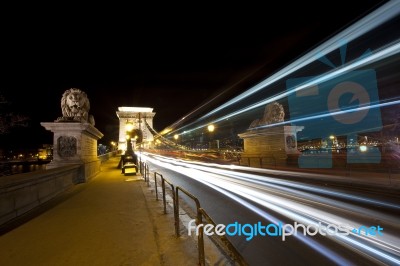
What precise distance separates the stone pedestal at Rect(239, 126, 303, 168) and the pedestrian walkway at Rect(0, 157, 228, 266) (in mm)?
14970

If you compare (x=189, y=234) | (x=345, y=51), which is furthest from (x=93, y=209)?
(x=345, y=51)

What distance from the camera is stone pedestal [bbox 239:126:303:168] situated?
2114 centimetres

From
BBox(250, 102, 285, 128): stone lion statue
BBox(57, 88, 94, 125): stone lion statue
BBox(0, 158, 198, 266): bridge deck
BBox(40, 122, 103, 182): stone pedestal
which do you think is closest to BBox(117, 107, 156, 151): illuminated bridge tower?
BBox(250, 102, 285, 128): stone lion statue

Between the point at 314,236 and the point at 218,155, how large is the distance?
98.4 ft

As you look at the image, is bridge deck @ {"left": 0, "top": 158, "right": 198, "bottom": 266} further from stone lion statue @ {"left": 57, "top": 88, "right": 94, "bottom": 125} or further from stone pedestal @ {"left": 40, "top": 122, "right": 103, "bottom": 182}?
stone lion statue @ {"left": 57, "top": 88, "right": 94, "bottom": 125}

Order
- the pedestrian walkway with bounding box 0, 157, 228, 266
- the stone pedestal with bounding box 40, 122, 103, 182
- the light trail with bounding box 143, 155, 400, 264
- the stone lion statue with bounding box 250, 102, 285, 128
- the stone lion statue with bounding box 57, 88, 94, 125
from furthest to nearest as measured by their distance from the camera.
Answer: the stone lion statue with bounding box 250, 102, 285, 128 < the stone lion statue with bounding box 57, 88, 94, 125 < the stone pedestal with bounding box 40, 122, 103, 182 < the light trail with bounding box 143, 155, 400, 264 < the pedestrian walkway with bounding box 0, 157, 228, 266

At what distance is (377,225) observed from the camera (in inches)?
232

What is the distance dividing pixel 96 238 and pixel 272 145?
18.7 meters

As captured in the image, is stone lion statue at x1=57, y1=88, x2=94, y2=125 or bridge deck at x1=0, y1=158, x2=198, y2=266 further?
stone lion statue at x1=57, y1=88, x2=94, y2=125

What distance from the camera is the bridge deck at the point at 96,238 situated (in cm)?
420

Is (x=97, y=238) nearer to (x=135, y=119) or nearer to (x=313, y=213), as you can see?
(x=313, y=213)

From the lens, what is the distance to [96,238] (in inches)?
202

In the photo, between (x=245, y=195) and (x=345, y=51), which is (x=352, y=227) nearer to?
(x=245, y=195)

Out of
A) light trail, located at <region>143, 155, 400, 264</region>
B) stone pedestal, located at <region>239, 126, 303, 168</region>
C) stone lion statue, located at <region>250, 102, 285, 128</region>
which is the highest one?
stone lion statue, located at <region>250, 102, 285, 128</region>
